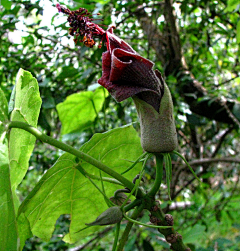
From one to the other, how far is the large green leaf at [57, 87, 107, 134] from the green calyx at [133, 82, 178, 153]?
785mm

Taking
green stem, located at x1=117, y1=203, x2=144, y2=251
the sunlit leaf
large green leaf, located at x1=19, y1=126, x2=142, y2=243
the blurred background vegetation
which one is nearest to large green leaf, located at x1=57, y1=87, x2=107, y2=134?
the blurred background vegetation

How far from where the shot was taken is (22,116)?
75cm

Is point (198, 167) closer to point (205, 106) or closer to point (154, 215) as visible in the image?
point (205, 106)

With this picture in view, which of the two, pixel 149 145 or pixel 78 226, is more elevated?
pixel 149 145

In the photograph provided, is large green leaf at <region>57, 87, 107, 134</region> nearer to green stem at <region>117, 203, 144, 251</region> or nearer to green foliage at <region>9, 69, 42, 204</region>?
green foliage at <region>9, 69, 42, 204</region>

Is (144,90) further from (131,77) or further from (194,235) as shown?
(194,235)

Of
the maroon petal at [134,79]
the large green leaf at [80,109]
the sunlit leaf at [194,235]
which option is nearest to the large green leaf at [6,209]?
the maroon petal at [134,79]

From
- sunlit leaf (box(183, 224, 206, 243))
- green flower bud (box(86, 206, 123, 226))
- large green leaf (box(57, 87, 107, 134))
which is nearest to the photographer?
green flower bud (box(86, 206, 123, 226))

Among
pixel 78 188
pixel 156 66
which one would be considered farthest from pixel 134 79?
pixel 156 66

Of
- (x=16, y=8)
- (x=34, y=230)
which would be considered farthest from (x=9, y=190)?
(x=16, y=8)

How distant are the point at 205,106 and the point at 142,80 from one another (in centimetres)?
144

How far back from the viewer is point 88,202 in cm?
89

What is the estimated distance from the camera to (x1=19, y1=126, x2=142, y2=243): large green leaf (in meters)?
0.78

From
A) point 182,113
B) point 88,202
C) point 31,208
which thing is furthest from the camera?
point 182,113
